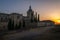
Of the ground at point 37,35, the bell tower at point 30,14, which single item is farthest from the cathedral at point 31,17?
the ground at point 37,35

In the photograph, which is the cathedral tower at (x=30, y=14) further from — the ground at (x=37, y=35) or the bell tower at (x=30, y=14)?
the ground at (x=37, y=35)

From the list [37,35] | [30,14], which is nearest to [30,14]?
[30,14]

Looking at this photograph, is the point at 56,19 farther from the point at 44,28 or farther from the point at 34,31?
the point at 34,31

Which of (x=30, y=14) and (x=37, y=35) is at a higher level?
(x=30, y=14)

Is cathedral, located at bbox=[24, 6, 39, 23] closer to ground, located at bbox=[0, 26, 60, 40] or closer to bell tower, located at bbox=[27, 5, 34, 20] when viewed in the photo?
bell tower, located at bbox=[27, 5, 34, 20]

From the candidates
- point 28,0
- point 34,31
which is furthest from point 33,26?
point 28,0

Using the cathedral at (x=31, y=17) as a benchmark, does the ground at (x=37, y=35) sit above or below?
below

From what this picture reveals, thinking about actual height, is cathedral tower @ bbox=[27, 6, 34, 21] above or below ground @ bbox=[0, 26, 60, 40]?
above

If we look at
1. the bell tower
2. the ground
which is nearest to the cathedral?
the bell tower

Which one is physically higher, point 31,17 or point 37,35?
point 31,17

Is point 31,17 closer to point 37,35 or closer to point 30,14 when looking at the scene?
point 30,14

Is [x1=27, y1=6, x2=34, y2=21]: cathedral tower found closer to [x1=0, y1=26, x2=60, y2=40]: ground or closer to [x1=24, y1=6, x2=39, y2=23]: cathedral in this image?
→ [x1=24, y1=6, x2=39, y2=23]: cathedral

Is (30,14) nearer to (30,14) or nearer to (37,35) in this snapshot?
(30,14)

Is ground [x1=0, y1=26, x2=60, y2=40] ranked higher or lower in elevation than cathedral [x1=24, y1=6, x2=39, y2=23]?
lower
